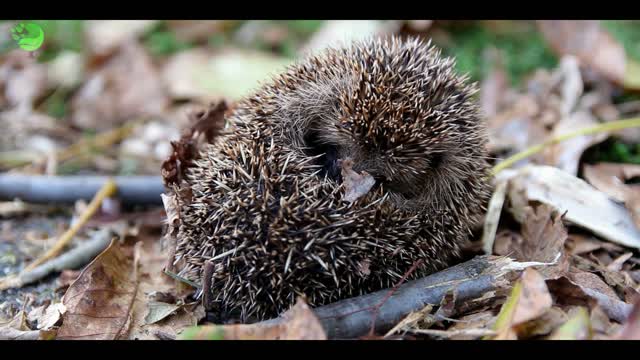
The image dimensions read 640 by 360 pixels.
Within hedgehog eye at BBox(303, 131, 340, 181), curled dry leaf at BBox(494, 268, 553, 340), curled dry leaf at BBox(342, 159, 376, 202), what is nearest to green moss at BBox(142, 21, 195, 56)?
hedgehog eye at BBox(303, 131, 340, 181)

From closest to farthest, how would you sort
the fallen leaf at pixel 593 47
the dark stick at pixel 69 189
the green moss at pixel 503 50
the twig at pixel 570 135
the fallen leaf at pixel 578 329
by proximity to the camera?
the fallen leaf at pixel 578 329 < the twig at pixel 570 135 < the dark stick at pixel 69 189 < the fallen leaf at pixel 593 47 < the green moss at pixel 503 50

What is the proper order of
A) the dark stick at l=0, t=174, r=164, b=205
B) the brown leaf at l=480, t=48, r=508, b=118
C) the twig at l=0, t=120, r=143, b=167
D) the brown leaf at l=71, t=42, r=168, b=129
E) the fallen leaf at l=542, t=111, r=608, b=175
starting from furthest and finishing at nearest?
the brown leaf at l=71, t=42, r=168, b=129 → the brown leaf at l=480, t=48, r=508, b=118 → the twig at l=0, t=120, r=143, b=167 → the dark stick at l=0, t=174, r=164, b=205 → the fallen leaf at l=542, t=111, r=608, b=175

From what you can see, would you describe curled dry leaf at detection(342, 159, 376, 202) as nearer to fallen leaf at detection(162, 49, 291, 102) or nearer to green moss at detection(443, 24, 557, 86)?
fallen leaf at detection(162, 49, 291, 102)

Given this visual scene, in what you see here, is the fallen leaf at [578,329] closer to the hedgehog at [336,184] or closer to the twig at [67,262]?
the hedgehog at [336,184]

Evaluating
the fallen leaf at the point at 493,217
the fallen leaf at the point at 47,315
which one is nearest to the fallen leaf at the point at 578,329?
the fallen leaf at the point at 493,217

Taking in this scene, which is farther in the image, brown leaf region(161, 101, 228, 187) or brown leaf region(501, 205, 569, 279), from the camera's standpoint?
brown leaf region(161, 101, 228, 187)
